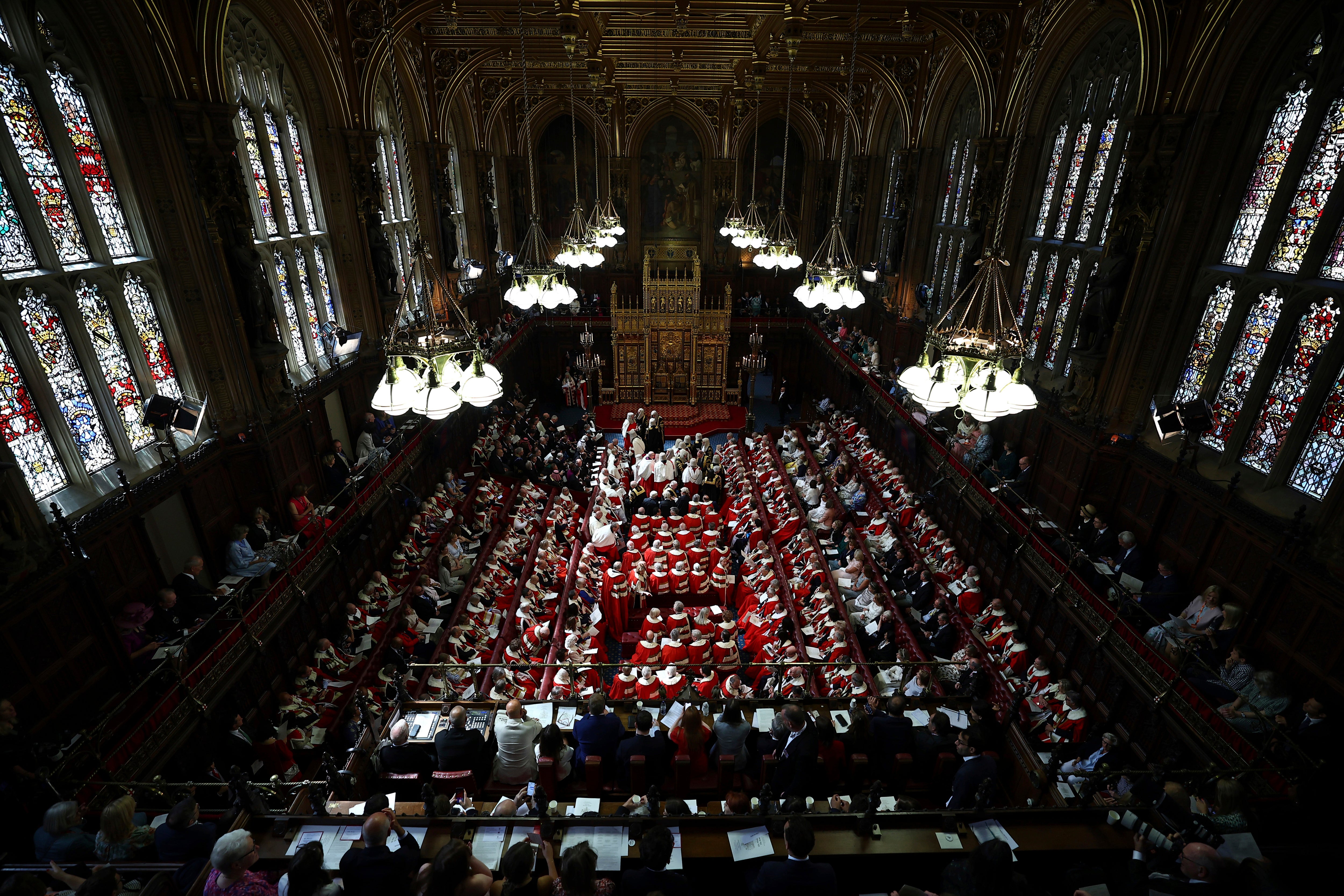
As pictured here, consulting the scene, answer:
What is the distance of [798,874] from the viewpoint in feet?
13.2

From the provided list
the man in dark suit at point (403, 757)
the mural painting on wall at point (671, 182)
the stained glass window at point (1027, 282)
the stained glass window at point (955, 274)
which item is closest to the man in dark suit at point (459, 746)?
the man in dark suit at point (403, 757)

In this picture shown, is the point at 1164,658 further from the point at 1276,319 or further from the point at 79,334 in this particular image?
the point at 79,334

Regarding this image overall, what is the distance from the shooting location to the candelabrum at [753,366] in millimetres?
20672

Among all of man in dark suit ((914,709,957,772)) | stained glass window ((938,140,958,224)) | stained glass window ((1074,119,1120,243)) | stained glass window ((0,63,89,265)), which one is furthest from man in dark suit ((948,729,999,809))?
stained glass window ((938,140,958,224))

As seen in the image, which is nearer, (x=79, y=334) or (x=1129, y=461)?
(x=79, y=334)

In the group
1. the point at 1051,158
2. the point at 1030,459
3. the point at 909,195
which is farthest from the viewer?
the point at 909,195

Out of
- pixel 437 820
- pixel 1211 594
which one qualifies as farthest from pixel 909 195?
pixel 437 820

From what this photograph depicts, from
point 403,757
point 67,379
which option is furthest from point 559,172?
point 403,757

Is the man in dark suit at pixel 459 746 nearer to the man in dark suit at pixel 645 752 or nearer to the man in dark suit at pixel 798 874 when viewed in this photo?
the man in dark suit at pixel 645 752

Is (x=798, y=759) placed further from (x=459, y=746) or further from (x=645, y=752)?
(x=459, y=746)

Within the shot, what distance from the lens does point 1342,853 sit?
3.84 metres

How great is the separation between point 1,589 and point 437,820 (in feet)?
14.1

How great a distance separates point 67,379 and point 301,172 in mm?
6331

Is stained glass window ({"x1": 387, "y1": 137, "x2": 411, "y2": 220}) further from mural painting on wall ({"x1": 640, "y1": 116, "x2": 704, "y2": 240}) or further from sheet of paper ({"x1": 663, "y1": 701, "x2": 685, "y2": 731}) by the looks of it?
sheet of paper ({"x1": 663, "y1": 701, "x2": 685, "y2": 731})
